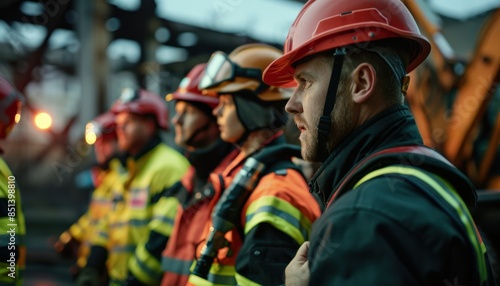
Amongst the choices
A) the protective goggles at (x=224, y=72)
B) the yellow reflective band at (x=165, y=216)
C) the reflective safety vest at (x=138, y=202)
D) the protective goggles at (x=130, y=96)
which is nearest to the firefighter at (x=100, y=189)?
the protective goggles at (x=130, y=96)

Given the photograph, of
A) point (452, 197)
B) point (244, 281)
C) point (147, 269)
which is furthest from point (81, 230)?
point (452, 197)

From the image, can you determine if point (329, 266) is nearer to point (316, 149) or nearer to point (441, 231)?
point (441, 231)

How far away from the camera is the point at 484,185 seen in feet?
19.8

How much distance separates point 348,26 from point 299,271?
69cm

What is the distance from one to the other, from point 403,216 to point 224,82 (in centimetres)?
189

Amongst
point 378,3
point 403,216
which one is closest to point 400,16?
point 378,3

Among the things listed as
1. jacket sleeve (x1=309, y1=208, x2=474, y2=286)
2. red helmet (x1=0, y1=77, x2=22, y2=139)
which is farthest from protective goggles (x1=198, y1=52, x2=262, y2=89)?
jacket sleeve (x1=309, y1=208, x2=474, y2=286)

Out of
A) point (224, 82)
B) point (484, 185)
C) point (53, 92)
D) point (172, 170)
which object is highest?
point (224, 82)

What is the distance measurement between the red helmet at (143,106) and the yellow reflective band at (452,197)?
3.76m

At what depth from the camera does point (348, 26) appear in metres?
1.54

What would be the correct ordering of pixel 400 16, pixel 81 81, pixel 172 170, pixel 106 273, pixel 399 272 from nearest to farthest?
pixel 399 272
pixel 400 16
pixel 172 170
pixel 106 273
pixel 81 81

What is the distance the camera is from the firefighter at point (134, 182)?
4.17 metres

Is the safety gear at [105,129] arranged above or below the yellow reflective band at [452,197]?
below

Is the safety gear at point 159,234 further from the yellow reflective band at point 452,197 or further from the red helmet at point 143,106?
the yellow reflective band at point 452,197
